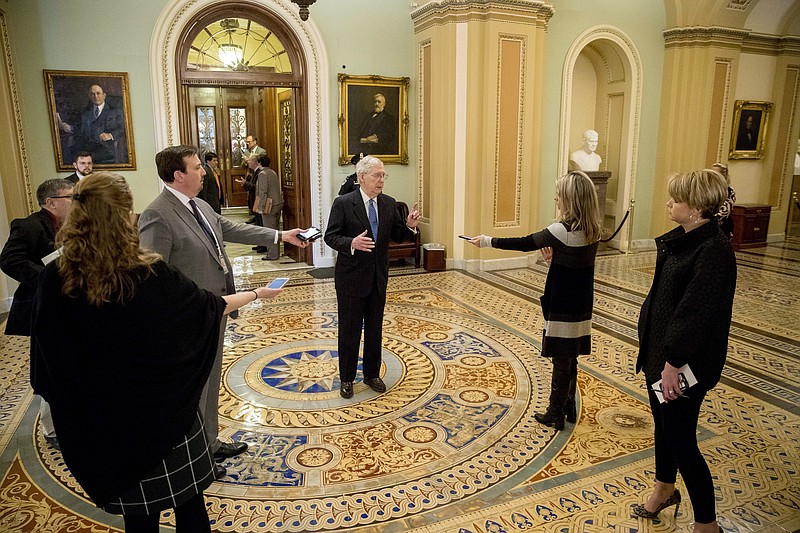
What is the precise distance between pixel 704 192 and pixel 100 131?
6837 millimetres

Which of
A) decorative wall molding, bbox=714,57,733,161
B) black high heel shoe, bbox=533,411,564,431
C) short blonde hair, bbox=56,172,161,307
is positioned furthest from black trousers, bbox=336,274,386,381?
decorative wall molding, bbox=714,57,733,161

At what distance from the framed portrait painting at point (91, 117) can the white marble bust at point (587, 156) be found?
21.2 feet

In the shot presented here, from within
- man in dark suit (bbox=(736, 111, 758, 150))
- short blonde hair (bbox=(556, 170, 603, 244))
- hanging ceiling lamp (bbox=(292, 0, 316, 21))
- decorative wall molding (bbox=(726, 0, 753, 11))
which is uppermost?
decorative wall molding (bbox=(726, 0, 753, 11))

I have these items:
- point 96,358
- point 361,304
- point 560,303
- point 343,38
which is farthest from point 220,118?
point 96,358

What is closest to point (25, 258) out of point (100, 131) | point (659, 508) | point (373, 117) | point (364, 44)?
point (659, 508)

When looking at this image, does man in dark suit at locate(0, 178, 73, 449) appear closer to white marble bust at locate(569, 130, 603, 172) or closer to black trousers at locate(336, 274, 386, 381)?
black trousers at locate(336, 274, 386, 381)

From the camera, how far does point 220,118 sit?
1366cm

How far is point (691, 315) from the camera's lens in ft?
6.72

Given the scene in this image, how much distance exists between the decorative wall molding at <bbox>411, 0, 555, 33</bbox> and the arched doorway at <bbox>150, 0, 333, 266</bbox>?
5.34ft

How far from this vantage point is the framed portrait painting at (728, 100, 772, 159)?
32.1ft

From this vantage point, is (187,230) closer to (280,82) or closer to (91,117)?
(91,117)

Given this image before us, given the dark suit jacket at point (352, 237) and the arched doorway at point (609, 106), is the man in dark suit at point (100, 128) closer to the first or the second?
the dark suit jacket at point (352, 237)

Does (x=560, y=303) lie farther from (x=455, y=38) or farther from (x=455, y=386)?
(x=455, y=38)

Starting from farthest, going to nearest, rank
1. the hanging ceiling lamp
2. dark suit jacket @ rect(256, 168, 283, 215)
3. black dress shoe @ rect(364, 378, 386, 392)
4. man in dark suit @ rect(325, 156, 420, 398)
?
dark suit jacket @ rect(256, 168, 283, 215) → the hanging ceiling lamp → black dress shoe @ rect(364, 378, 386, 392) → man in dark suit @ rect(325, 156, 420, 398)
